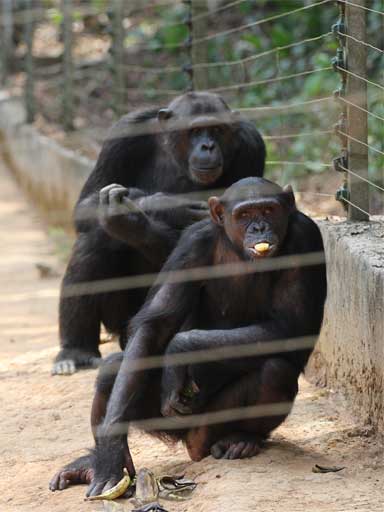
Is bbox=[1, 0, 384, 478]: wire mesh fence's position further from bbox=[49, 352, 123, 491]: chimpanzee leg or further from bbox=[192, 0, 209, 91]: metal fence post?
bbox=[49, 352, 123, 491]: chimpanzee leg

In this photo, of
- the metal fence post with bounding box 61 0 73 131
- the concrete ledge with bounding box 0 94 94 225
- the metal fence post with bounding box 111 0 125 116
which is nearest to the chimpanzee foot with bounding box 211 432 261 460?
the concrete ledge with bounding box 0 94 94 225

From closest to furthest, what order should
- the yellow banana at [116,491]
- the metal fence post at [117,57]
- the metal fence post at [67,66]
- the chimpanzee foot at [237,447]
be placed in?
the yellow banana at [116,491] → the chimpanzee foot at [237,447] → the metal fence post at [117,57] → the metal fence post at [67,66]

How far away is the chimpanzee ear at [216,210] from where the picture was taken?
3.60 m

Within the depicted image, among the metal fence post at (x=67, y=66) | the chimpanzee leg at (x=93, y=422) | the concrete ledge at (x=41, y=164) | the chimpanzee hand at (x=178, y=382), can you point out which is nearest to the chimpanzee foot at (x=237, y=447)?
the chimpanzee hand at (x=178, y=382)

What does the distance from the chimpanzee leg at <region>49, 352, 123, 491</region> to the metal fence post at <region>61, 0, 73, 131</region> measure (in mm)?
5789

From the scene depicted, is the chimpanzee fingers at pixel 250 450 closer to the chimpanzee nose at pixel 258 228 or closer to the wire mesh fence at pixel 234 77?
the wire mesh fence at pixel 234 77

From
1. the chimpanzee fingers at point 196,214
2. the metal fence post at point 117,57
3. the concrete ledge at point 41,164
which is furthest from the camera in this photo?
the concrete ledge at point 41,164

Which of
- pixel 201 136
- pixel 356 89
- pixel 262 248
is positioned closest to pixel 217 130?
pixel 201 136

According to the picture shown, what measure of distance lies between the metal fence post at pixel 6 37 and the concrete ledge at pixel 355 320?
987cm

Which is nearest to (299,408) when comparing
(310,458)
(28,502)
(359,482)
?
(310,458)

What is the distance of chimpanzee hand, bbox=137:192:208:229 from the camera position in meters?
4.63

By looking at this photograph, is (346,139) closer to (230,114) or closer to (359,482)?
(230,114)

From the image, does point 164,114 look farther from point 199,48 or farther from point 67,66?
point 67,66

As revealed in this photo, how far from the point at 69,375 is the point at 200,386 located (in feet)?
4.74
